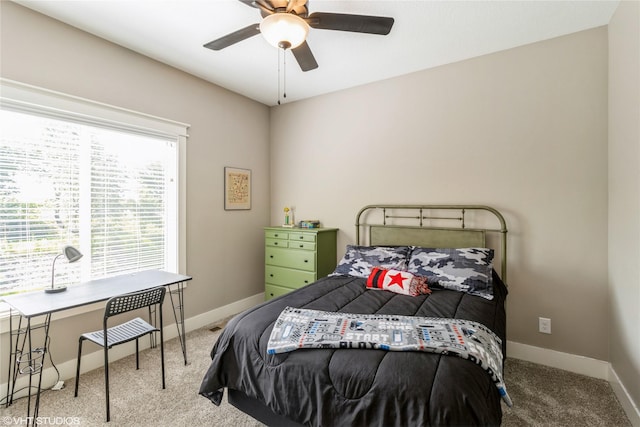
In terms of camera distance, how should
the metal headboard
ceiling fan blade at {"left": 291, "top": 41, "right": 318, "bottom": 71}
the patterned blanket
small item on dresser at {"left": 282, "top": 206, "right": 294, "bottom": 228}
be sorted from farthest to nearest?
1. small item on dresser at {"left": 282, "top": 206, "right": 294, "bottom": 228}
2. the metal headboard
3. ceiling fan blade at {"left": 291, "top": 41, "right": 318, "bottom": 71}
4. the patterned blanket

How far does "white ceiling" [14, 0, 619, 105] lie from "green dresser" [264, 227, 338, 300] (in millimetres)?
1734

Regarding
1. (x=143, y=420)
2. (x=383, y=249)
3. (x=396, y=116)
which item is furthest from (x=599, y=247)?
(x=143, y=420)

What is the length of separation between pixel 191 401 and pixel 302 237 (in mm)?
1833

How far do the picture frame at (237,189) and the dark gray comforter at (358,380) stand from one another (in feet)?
6.39

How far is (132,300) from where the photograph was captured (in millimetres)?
2018

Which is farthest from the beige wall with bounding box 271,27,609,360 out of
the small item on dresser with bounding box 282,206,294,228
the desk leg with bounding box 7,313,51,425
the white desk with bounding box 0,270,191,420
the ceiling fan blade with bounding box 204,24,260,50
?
the desk leg with bounding box 7,313,51,425

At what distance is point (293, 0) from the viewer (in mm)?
1648

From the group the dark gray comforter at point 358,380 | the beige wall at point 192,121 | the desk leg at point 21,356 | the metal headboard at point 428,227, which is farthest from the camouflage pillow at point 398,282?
the desk leg at point 21,356

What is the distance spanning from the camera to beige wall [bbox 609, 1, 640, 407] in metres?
1.85

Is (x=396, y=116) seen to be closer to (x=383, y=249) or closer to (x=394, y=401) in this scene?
(x=383, y=249)

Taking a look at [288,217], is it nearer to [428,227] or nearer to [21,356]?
[428,227]

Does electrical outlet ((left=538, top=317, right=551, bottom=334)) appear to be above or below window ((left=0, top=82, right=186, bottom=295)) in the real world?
below

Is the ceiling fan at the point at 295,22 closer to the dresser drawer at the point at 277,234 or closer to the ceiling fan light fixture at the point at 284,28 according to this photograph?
the ceiling fan light fixture at the point at 284,28

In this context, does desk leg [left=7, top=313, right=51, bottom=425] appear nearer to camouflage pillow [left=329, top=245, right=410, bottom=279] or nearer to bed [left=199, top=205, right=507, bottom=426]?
bed [left=199, top=205, right=507, bottom=426]
